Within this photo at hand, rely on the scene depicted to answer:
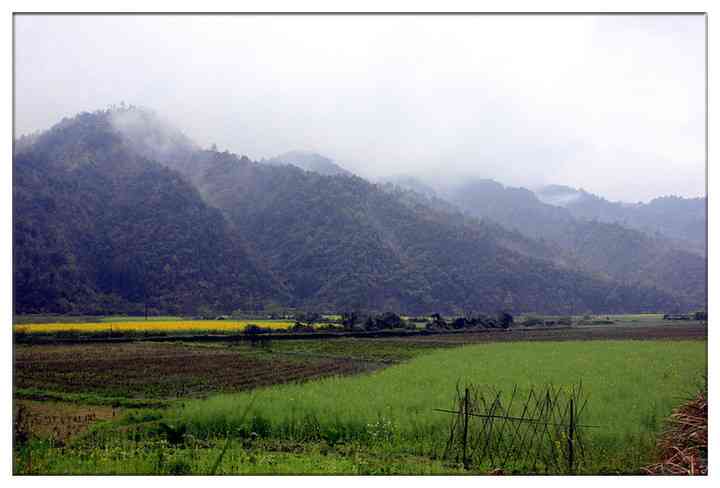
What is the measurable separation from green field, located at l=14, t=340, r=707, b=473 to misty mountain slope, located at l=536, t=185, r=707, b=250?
2507mm

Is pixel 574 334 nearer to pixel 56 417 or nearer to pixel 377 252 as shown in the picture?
pixel 377 252

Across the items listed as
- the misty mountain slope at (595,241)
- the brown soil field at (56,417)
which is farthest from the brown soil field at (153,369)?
the misty mountain slope at (595,241)

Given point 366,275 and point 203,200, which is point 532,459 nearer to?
point 203,200

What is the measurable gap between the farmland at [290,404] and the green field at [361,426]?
0.7 inches

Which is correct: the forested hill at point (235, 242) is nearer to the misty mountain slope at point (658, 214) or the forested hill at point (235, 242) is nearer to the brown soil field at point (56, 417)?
the brown soil field at point (56, 417)

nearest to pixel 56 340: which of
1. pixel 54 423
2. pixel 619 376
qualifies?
pixel 54 423

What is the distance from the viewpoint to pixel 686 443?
228 inches

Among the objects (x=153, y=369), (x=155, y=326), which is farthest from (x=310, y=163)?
(x=153, y=369)

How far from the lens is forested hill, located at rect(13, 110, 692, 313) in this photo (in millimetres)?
10422

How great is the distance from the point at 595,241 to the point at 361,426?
23.4 m

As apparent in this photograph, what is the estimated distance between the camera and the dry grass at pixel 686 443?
5.41 meters

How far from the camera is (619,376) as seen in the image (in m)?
9.43

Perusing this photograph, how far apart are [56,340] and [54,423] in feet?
13.9

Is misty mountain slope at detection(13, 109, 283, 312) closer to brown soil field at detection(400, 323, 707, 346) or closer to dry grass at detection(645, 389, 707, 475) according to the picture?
brown soil field at detection(400, 323, 707, 346)
